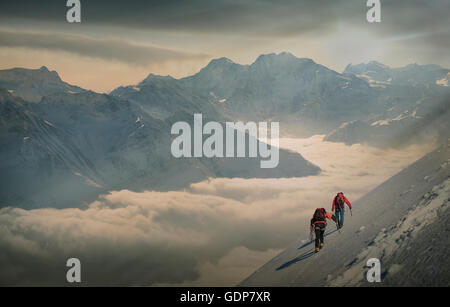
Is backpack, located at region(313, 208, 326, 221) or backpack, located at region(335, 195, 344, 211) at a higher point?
backpack, located at region(335, 195, 344, 211)

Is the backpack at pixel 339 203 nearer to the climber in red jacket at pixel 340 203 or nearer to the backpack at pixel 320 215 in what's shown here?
the climber in red jacket at pixel 340 203

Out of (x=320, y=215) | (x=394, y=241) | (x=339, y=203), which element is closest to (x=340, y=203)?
(x=339, y=203)

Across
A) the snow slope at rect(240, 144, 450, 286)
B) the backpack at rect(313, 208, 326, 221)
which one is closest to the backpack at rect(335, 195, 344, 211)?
the backpack at rect(313, 208, 326, 221)

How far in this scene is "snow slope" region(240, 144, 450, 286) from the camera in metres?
30.3

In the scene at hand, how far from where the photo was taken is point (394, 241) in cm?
3500

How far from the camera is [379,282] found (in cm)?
3075

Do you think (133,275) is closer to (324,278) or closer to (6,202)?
(6,202)

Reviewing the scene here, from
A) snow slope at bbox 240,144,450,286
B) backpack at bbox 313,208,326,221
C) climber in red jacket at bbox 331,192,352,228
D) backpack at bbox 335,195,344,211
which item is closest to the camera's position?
backpack at bbox 313,208,326,221

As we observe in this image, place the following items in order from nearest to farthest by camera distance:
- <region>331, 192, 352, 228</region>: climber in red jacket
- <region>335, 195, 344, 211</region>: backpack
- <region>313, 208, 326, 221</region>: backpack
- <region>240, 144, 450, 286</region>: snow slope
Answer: <region>313, 208, 326, 221</region>: backpack → <region>331, 192, 352, 228</region>: climber in red jacket → <region>335, 195, 344, 211</region>: backpack → <region>240, 144, 450, 286</region>: snow slope

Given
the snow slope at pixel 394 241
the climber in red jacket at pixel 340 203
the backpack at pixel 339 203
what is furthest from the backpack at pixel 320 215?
the snow slope at pixel 394 241

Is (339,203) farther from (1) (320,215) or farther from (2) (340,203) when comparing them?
(1) (320,215)

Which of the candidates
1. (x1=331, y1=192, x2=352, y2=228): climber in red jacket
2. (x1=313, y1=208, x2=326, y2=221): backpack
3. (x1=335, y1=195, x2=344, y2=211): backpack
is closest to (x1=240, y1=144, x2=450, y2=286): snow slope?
(x1=331, y1=192, x2=352, y2=228): climber in red jacket

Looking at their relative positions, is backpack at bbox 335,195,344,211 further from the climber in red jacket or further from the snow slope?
the snow slope

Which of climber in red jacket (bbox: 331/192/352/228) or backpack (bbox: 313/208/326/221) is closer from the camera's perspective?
backpack (bbox: 313/208/326/221)
